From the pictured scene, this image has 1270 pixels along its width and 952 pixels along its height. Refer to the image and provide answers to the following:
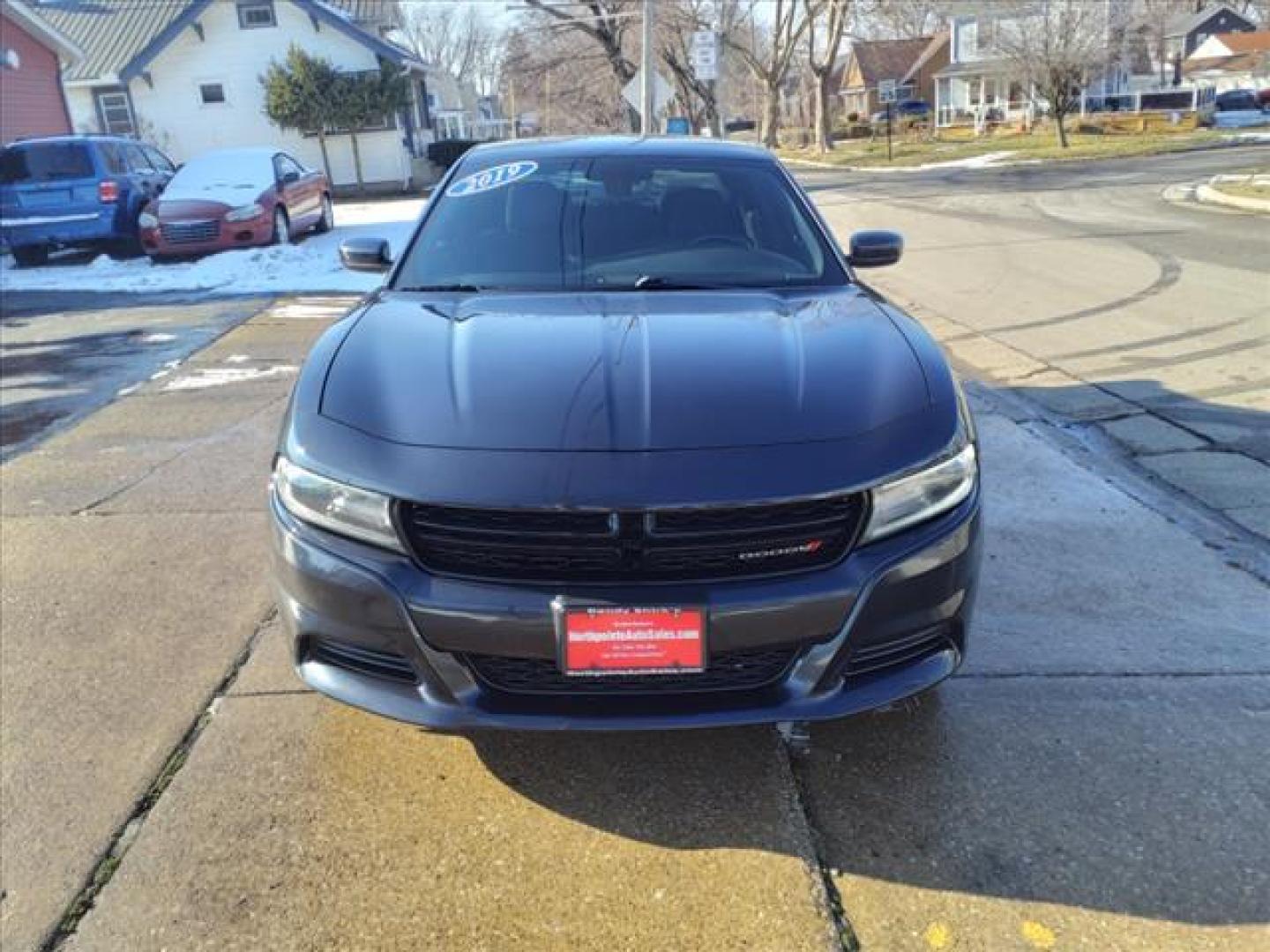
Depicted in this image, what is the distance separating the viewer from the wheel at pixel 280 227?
14.4 meters

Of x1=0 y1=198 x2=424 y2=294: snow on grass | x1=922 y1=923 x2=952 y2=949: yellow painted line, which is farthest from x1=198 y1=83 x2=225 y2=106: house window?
x1=922 y1=923 x2=952 y2=949: yellow painted line

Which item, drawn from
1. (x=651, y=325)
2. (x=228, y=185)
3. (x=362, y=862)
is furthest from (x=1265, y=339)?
(x=228, y=185)

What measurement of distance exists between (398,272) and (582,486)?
5.92 ft

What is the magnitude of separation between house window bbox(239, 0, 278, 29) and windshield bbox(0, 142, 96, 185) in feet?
57.2

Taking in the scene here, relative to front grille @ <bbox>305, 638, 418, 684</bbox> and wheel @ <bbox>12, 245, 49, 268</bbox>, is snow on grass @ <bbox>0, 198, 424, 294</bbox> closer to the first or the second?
wheel @ <bbox>12, 245, 49, 268</bbox>

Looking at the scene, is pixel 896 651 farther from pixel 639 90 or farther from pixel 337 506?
pixel 639 90

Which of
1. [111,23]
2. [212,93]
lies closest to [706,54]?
[212,93]

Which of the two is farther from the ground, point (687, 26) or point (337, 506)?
point (687, 26)

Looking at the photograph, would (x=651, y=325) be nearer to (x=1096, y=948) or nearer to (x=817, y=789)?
(x=817, y=789)

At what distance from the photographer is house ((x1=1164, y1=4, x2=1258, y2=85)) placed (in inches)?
3179

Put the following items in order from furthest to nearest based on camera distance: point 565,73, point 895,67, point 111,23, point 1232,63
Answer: point 895,67 < point 1232,63 < point 565,73 < point 111,23

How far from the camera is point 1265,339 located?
24.0 feet

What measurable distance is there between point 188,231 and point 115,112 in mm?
20824

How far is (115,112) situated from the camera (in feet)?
100
